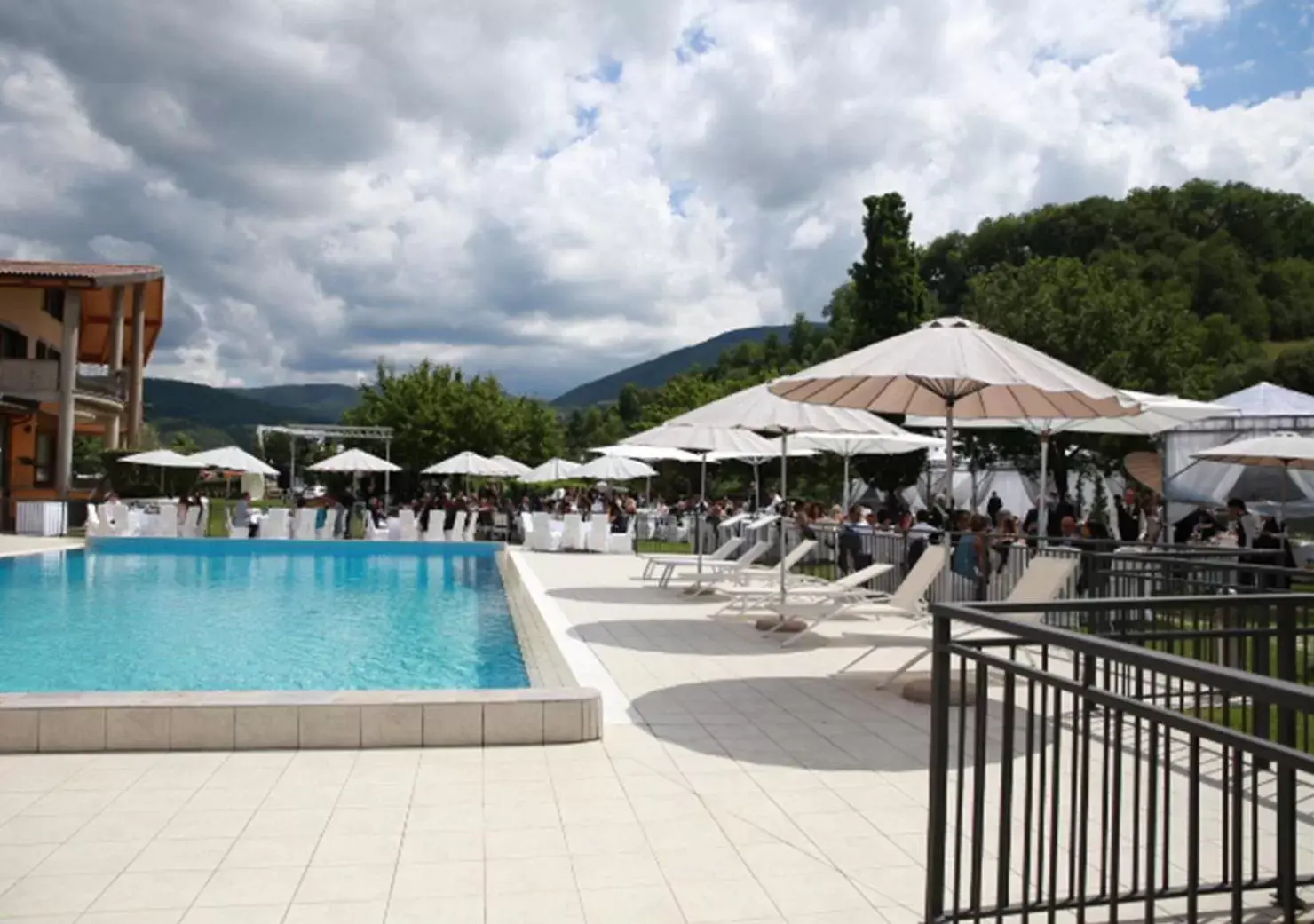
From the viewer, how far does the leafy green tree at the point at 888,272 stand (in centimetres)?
2911

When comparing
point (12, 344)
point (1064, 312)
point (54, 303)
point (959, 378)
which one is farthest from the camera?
point (54, 303)

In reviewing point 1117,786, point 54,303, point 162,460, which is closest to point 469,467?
point 162,460

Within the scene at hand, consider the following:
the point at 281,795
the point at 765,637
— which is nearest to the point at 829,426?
the point at 765,637

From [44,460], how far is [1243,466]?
31.6m

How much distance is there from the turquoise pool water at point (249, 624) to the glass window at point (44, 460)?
1151cm

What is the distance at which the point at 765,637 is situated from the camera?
954 cm

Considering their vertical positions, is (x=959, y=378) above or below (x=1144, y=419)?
below

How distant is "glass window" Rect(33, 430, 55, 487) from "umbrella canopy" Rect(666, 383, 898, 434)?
27.0 metres

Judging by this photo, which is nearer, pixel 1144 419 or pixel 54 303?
pixel 1144 419

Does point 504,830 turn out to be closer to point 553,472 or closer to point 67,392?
point 553,472

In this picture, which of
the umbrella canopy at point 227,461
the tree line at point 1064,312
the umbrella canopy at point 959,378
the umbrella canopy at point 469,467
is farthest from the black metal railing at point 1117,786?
the umbrella canopy at point 227,461

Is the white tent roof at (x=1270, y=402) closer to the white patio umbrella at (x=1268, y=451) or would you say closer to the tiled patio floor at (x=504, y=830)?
the white patio umbrella at (x=1268, y=451)

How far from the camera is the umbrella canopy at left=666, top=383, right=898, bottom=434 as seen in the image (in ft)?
31.1

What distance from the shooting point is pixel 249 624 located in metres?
12.2
